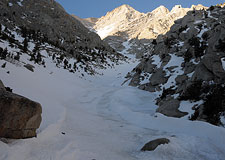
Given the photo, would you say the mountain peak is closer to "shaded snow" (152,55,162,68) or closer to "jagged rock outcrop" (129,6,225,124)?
"jagged rock outcrop" (129,6,225,124)

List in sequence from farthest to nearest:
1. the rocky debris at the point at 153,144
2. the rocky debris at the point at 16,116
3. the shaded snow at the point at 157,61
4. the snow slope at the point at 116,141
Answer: the shaded snow at the point at 157,61, the rocky debris at the point at 153,144, the snow slope at the point at 116,141, the rocky debris at the point at 16,116

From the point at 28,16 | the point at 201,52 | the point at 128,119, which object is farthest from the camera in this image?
the point at 28,16

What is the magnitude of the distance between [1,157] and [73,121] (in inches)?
135

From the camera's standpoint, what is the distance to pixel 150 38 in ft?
338

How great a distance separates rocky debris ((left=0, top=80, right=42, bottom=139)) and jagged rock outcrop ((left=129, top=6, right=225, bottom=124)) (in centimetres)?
643

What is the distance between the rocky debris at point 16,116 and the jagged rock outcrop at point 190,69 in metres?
6.43

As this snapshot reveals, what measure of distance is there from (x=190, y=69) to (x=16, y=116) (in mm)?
11907

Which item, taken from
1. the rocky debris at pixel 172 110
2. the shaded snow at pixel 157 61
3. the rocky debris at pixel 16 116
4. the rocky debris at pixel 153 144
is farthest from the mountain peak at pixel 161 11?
the rocky debris at pixel 16 116

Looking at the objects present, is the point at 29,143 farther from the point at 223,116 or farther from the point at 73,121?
the point at 223,116

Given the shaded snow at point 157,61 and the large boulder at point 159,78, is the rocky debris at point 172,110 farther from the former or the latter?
the shaded snow at point 157,61

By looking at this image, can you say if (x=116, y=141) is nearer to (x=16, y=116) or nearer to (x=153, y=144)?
(x=153, y=144)

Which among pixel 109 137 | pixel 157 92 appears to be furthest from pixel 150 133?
pixel 157 92

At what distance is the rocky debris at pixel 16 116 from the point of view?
3.18 m

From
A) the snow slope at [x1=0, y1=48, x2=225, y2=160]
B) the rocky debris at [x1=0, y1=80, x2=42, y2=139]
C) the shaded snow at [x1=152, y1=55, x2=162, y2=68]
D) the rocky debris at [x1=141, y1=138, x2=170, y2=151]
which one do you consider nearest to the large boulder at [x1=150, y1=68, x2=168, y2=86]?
the shaded snow at [x1=152, y1=55, x2=162, y2=68]
